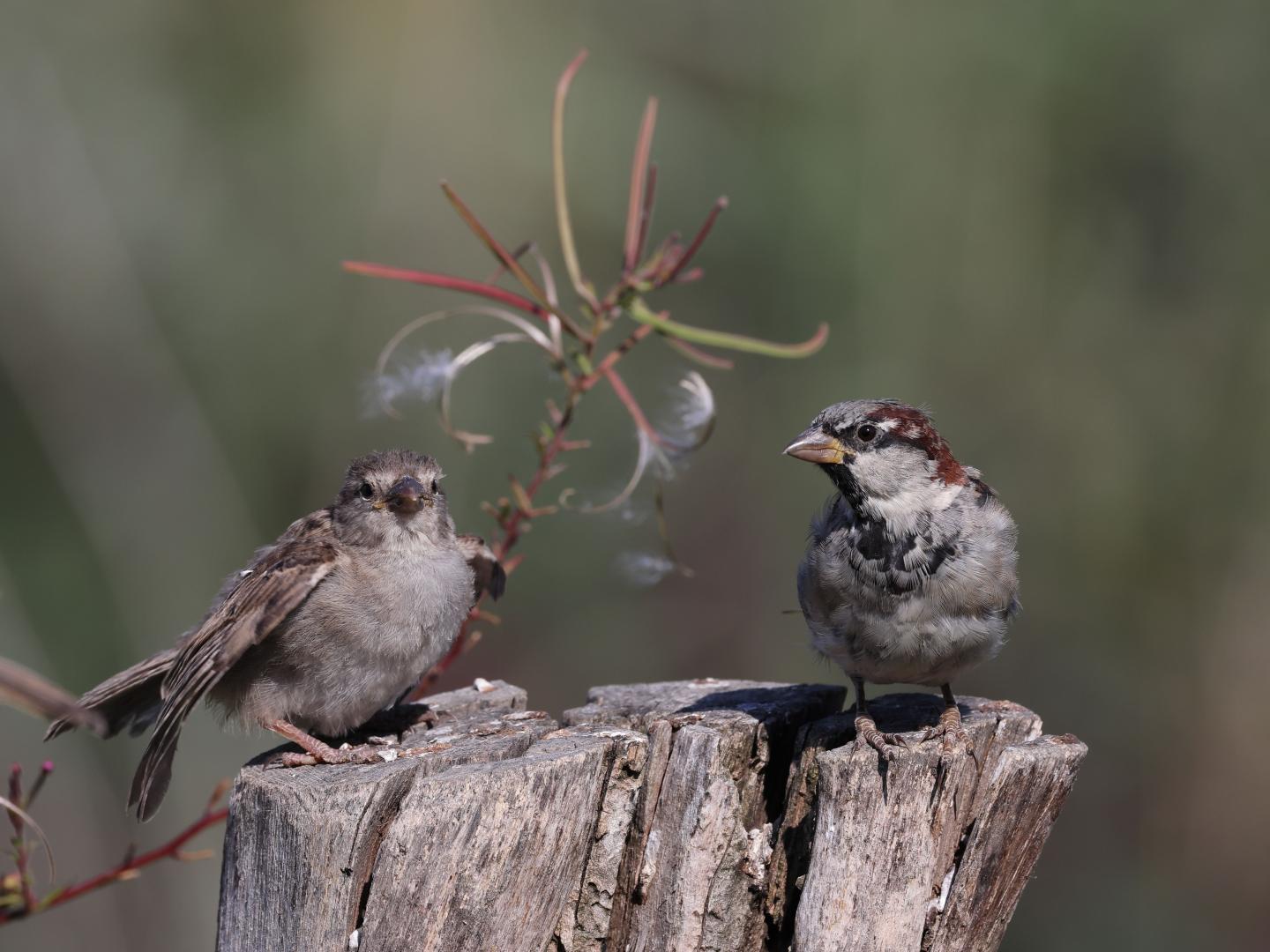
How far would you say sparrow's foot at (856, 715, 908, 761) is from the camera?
283cm

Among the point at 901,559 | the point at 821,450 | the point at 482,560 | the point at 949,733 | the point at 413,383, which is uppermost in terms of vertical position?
the point at 413,383

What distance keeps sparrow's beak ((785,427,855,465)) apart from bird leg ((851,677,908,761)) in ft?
1.82

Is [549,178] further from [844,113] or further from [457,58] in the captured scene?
[844,113]

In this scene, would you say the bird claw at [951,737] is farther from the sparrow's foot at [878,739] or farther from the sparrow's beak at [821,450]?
the sparrow's beak at [821,450]

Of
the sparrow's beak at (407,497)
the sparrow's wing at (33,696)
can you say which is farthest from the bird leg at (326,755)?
the sparrow's wing at (33,696)

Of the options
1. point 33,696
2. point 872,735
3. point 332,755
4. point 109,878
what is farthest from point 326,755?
point 33,696

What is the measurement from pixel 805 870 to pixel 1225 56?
161 inches

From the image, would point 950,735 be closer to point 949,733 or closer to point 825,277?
point 949,733

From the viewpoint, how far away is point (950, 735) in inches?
119

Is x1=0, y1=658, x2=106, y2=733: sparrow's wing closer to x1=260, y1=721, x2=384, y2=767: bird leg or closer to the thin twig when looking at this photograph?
x1=260, y1=721, x2=384, y2=767: bird leg

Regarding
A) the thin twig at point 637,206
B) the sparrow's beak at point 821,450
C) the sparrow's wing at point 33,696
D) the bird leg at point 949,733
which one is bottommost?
A: the bird leg at point 949,733

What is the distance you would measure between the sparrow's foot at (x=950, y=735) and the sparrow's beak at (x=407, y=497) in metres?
1.50

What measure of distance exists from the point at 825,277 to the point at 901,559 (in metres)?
2.41

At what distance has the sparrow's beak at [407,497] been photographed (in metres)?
3.74
